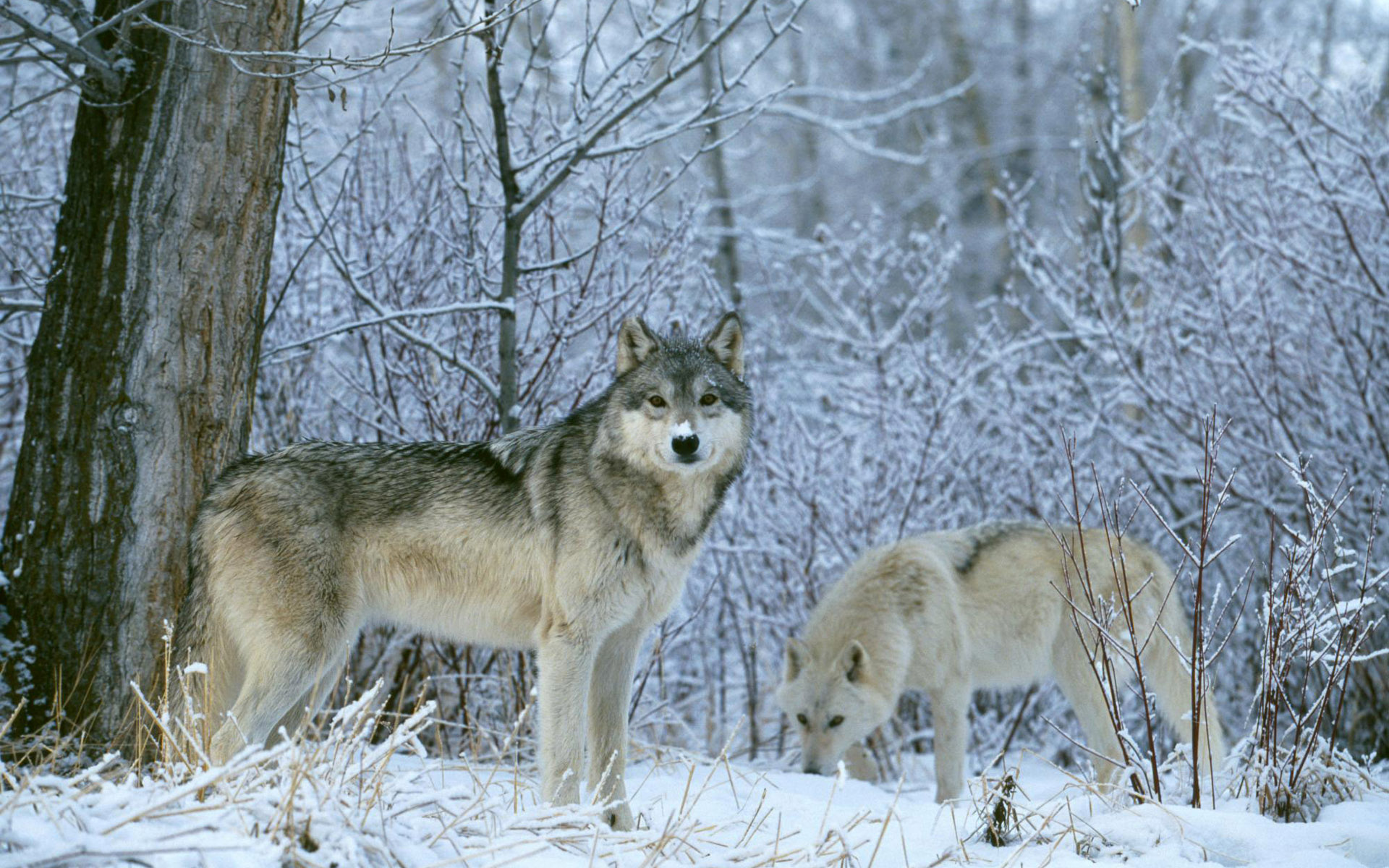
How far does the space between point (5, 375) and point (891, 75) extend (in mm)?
18125

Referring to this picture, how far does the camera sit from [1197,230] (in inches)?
356

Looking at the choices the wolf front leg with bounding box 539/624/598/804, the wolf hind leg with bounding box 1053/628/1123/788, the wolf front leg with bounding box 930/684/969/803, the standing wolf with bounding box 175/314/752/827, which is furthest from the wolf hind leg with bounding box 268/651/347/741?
the wolf hind leg with bounding box 1053/628/1123/788

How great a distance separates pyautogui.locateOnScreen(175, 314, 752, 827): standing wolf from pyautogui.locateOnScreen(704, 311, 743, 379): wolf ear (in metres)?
0.04

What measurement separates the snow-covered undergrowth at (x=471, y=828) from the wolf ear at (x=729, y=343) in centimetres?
179

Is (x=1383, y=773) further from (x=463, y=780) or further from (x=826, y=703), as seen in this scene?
(x=463, y=780)

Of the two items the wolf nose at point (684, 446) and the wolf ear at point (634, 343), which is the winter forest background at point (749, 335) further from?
the wolf nose at point (684, 446)

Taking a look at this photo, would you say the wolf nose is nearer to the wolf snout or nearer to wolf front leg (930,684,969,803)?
the wolf snout

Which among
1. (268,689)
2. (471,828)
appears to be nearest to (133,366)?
(268,689)

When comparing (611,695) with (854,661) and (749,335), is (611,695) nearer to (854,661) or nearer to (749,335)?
(854,661)

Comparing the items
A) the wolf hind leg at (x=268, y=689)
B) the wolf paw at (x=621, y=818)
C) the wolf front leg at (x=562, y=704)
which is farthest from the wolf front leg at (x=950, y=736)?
the wolf hind leg at (x=268, y=689)

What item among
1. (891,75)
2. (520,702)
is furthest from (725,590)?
(891,75)

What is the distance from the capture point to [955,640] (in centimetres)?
653

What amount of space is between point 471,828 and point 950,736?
394cm

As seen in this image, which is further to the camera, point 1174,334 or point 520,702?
point 1174,334
